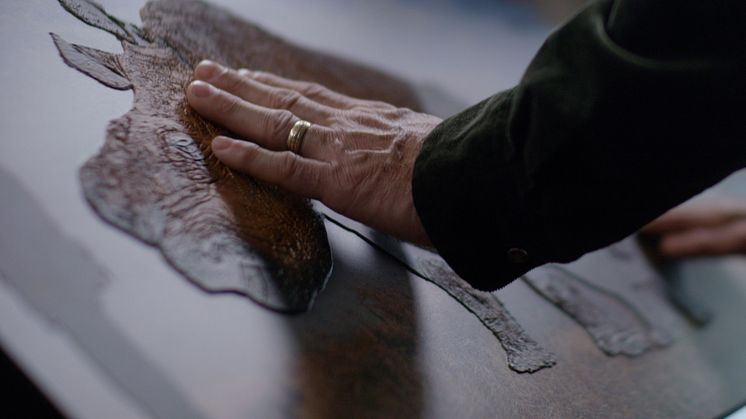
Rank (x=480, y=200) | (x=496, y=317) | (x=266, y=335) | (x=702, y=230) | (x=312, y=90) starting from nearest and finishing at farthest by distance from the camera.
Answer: (x=266, y=335) → (x=480, y=200) → (x=496, y=317) → (x=312, y=90) → (x=702, y=230)

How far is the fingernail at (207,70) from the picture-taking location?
917mm

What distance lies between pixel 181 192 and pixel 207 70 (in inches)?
9.4

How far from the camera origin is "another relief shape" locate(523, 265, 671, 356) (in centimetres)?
104

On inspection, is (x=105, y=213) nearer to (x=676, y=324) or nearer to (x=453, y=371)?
(x=453, y=371)

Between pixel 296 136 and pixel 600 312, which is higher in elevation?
pixel 296 136

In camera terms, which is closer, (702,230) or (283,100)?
(283,100)

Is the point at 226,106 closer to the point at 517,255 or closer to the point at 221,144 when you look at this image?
the point at 221,144

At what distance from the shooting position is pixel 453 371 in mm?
776

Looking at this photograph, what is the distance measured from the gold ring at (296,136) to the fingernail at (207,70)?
0.15 metres

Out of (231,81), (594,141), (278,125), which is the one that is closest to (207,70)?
(231,81)

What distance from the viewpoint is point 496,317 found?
35.8 inches

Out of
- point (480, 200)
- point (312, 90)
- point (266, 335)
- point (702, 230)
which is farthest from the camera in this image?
A: point (702, 230)

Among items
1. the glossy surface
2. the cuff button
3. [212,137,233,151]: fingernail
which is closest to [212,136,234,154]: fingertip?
[212,137,233,151]: fingernail

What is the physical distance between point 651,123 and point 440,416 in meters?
0.39
